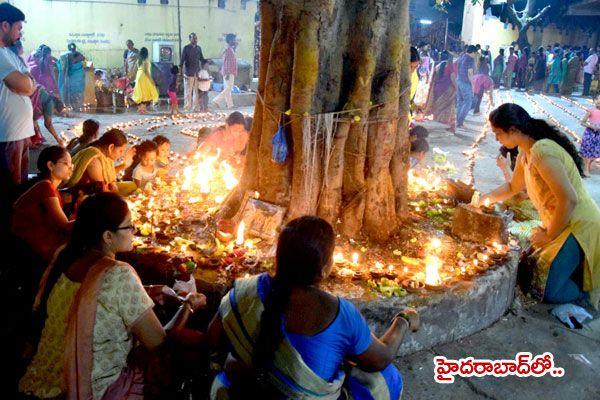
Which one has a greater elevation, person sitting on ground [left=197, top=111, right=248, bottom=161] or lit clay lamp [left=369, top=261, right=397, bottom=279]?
person sitting on ground [left=197, top=111, right=248, bottom=161]

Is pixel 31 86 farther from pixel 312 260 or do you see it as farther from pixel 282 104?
pixel 312 260

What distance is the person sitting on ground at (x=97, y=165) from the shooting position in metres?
5.45

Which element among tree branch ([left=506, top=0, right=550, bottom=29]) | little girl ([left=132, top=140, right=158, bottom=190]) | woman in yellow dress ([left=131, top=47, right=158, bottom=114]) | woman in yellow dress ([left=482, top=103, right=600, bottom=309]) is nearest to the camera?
woman in yellow dress ([left=482, top=103, right=600, bottom=309])

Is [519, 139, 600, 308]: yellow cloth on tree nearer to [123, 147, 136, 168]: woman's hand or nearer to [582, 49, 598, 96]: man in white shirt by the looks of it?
[123, 147, 136, 168]: woman's hand

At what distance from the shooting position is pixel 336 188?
4996 millimetres

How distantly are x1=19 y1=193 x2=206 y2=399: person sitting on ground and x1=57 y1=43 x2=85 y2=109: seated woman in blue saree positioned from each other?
47.3ft

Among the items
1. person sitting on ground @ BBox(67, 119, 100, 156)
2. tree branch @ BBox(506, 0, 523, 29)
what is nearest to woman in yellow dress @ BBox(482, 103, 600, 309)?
person sitting on ground @ BBox(67, 119, 100, 156)

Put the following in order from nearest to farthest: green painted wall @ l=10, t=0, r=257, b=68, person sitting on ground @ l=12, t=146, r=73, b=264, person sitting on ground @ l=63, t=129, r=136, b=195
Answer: person sitting on ground @ l=12, t=146, r=73, b=264, person sitting on ground @ l=63, t=129, r=136, b=195, green painted wall @ l=10, t=0, r=257, b=68

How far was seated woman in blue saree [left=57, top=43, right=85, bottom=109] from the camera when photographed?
15477 mm

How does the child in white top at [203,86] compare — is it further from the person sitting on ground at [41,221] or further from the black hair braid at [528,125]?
the black hair braid at [528,125]

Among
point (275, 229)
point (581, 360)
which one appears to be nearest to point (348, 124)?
point (275, 229)

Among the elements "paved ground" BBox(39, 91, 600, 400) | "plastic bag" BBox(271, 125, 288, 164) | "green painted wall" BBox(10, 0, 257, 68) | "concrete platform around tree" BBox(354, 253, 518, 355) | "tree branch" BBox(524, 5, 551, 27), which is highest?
"tree branch" BBox(524, 5, 551, 27)

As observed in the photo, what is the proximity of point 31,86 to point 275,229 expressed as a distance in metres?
3.54

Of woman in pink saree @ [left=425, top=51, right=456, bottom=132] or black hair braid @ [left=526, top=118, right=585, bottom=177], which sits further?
woman in pink saree @ [left=425, top=51, right=456, bottom=132]
